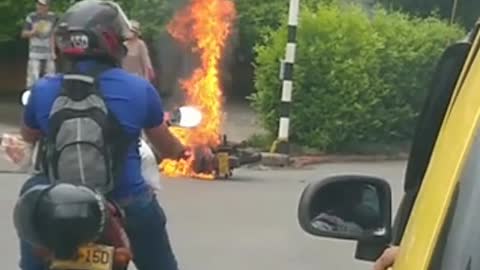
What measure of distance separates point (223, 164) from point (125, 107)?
9444 mm

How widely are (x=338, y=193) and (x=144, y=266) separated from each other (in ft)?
7.13

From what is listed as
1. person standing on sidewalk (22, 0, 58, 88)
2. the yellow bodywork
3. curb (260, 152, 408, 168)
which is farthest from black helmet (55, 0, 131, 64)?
person standing on sidewalk (22, 0, 58, 88)

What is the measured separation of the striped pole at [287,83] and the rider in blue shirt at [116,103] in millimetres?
11769

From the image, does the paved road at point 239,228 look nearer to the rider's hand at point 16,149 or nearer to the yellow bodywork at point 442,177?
the rider's hand at point 16,149

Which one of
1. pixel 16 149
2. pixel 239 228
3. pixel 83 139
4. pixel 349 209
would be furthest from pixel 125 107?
pixel 239 228

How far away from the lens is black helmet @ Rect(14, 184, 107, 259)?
4.64 metres

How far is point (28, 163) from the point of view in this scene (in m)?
5.55

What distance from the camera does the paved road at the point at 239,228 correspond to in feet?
33.6

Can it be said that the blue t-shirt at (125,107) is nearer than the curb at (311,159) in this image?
Yes

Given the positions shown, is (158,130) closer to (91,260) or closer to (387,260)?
(91,260)

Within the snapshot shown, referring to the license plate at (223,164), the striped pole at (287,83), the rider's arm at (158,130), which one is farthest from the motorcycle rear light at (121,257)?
the striped pole at (287,83)

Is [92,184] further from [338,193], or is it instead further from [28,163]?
[338,193]

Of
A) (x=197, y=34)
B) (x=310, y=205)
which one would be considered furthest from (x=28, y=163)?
(x=197, y=34)

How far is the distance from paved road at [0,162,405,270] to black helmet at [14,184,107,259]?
4945mm
